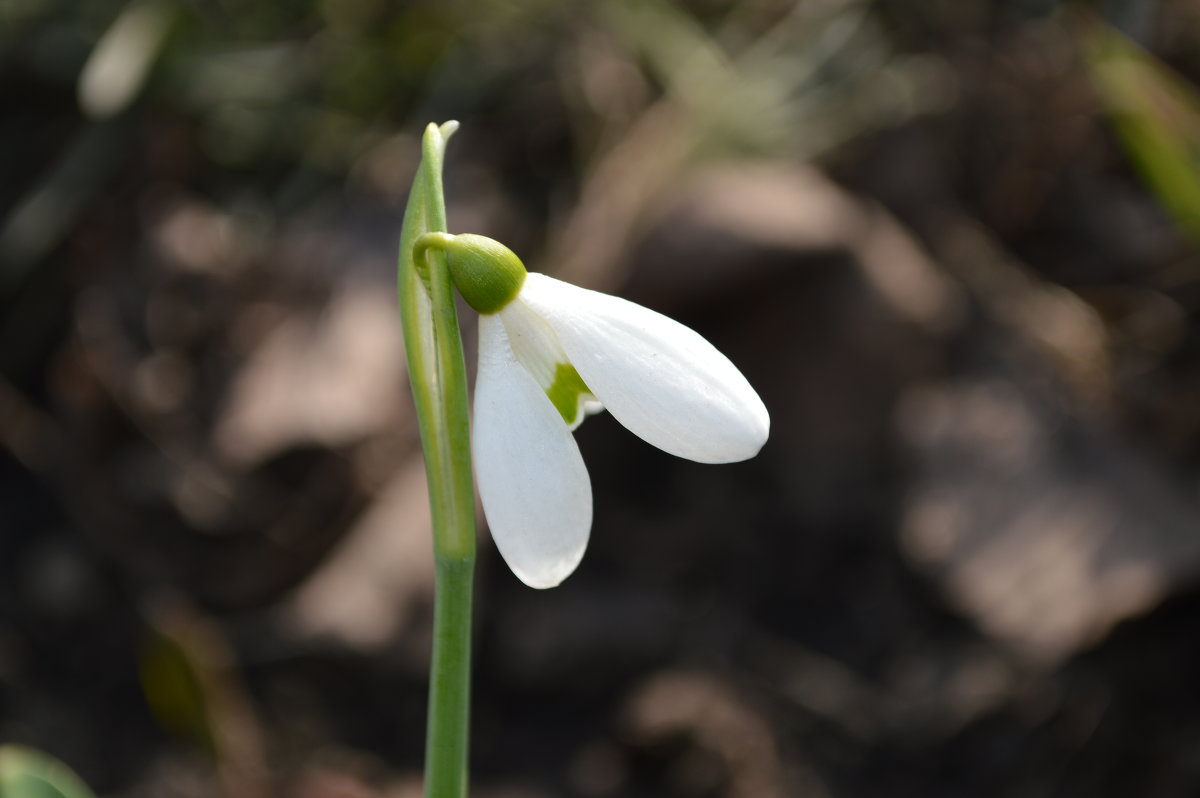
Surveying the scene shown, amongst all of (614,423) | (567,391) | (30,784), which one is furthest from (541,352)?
(614,423)

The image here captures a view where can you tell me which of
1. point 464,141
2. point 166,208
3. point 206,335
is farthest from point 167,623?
point 464,141

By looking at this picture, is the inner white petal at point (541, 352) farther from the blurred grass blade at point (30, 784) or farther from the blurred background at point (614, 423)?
the blurred background at point (614, 423)

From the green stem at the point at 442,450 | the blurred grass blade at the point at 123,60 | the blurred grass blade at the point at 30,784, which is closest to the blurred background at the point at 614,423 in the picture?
the blurred grass blade at the point at 123,60

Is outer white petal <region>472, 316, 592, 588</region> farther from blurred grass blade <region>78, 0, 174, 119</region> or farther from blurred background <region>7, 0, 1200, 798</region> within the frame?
blurred grass blade <region>78, 0, 174, 119</region>

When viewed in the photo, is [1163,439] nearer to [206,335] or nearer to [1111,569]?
[1111,569]

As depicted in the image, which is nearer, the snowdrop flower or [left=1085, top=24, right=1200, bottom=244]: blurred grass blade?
the snowdrop flower

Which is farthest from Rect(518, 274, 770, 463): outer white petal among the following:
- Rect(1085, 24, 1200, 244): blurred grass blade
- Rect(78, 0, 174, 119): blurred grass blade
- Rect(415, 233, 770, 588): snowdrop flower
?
Rect(78, 0, 174, 119): blurred grass blade

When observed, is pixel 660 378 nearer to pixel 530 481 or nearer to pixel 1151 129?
pixel 530 481
